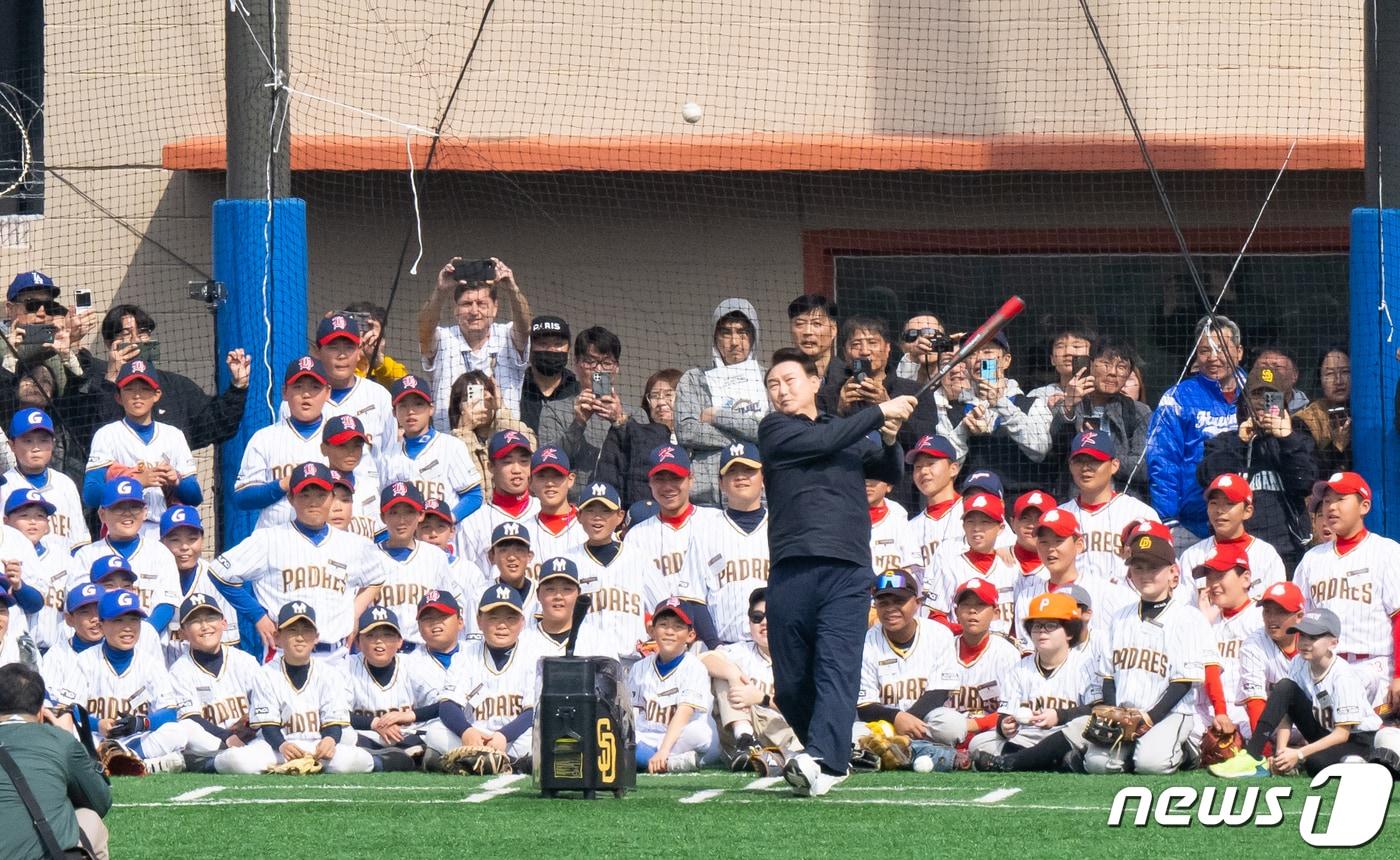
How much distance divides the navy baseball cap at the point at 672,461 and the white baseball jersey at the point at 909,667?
3.80 feet

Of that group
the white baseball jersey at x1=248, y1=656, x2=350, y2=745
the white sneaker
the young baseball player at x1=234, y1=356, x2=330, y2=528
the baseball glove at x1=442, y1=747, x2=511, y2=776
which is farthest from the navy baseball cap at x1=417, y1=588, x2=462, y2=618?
the white sneaker

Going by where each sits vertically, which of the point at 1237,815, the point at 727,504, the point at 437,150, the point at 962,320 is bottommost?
the point at 1237,815

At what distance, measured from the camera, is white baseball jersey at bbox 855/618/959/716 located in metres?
9.63

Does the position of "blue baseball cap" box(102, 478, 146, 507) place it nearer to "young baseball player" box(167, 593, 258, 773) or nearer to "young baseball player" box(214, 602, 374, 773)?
"young baseball player" box(167, 593, 258, 773)

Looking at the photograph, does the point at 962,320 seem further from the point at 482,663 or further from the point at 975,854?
the point at 975,854

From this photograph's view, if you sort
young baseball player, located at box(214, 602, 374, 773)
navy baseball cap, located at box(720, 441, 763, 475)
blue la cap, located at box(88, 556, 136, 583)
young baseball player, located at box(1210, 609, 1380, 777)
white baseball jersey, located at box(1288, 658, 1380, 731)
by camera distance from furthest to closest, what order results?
navy baseball cap, located at box(720, 441, 763, 475) → blue la cap, located at box(88, 556, 136, 583) → young baseball player, located at box(214, 602, 374, 773) → white baseball jersey, located at box(1288, 658, 1380, 731) → young baseball player, located at box(1210, 609, 1380, 777)

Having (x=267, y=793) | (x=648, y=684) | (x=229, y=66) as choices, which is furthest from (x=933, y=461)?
(x=229, y=66)

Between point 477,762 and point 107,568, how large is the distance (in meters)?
1.99

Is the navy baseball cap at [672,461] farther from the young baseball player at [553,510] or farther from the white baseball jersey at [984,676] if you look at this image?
the white baseball jersey at [984,676]

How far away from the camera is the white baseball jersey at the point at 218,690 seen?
972cm

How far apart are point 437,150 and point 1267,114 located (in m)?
4.72

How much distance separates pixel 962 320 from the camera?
1269 cm

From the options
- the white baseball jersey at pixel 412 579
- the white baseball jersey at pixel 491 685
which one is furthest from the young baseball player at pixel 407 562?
the white baseball jersey at pixel 491 685

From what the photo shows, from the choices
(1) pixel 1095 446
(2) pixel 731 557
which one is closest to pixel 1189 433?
(1) pixel 1095 446
